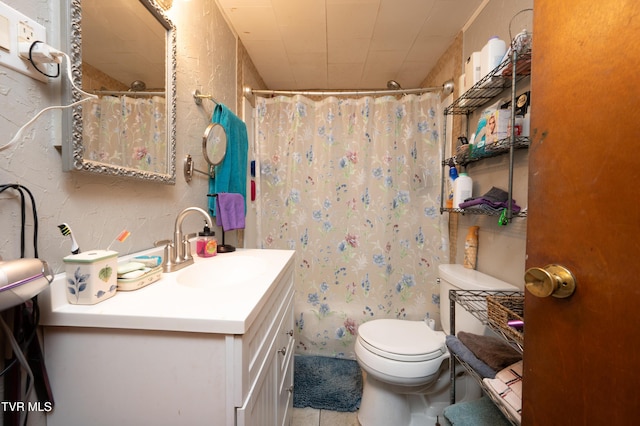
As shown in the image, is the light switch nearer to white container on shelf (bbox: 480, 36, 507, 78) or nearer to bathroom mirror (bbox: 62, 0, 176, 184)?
bathroom mirror (bbox: 62, 0, 176, 184)

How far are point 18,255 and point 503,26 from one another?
1.94m

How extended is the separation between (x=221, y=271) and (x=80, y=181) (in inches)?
21.8

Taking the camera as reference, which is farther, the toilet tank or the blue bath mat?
the blue bath mat

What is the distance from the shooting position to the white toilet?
1.13m

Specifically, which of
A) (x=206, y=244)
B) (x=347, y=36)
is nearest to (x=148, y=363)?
(x=206, y=244)

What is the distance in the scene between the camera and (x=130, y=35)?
846 mm

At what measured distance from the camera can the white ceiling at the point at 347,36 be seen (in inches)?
55.3

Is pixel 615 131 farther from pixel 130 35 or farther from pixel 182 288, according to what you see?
pixel 130 35

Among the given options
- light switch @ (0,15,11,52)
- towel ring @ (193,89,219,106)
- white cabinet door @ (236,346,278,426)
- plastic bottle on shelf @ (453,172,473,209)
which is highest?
towel ring @ (193,89,219,106)

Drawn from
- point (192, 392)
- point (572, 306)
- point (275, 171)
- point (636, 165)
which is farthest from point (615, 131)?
point (275, 171)

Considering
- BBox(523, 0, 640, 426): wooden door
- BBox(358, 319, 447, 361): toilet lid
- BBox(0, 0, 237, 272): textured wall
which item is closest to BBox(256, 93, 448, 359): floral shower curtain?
BBox(358, 319, 447, 361): toilet lid

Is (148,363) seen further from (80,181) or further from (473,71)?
(473,71)

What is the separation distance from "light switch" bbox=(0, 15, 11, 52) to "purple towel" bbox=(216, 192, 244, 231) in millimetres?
862

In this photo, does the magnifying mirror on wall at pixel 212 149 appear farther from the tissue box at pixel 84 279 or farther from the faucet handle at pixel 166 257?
the tissue box at pixel 84 279
